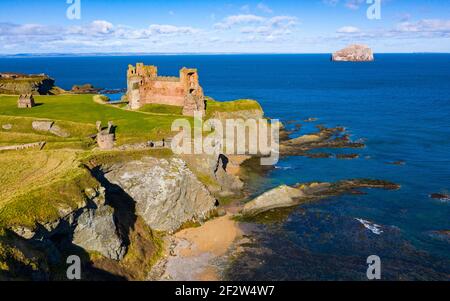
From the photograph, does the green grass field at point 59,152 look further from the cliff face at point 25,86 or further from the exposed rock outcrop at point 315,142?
the cliff face at point 25,86

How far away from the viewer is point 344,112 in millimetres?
115875

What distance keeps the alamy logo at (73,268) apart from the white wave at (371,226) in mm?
28479

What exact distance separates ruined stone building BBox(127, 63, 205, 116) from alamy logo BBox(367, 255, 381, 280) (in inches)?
1764

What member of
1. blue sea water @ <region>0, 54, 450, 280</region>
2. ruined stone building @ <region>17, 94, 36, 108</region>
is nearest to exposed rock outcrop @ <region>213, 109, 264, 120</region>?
blue sea water @ <region>0, 54, 450, 280</region>

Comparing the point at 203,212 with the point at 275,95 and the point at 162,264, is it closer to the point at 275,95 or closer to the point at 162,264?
the point at 162,264

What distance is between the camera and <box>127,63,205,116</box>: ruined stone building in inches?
3091

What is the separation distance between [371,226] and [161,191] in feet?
72.5

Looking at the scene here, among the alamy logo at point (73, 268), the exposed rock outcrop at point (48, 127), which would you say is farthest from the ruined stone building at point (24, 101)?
the alamy logo at point (73, 268)

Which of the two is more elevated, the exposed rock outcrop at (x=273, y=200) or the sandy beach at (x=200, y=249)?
the exposed rock outcrop at (x=273, y=200)

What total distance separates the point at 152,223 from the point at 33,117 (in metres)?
29.2

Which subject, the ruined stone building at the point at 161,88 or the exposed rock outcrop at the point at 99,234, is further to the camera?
the ruined stone building at the point at 161,88

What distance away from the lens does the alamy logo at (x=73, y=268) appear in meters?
31.2

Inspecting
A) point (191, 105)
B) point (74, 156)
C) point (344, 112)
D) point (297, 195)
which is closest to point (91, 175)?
point (74, 156)

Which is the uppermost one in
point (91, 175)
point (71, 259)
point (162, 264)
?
point (91, 175)
